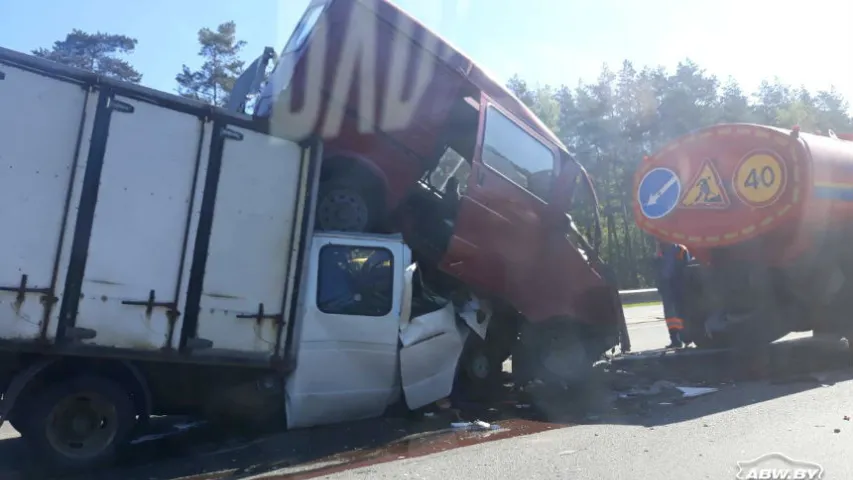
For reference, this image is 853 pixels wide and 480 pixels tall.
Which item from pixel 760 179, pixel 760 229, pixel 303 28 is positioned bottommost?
pixel 760 229

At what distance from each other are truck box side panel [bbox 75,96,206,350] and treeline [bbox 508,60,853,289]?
32309mm

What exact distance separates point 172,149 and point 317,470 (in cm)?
241

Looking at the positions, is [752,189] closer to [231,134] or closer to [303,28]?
[303,28]

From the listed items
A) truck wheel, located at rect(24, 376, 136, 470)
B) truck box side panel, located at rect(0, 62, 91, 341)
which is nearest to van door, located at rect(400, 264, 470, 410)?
truck wheel, located at rect(24, 376, 136, 470)

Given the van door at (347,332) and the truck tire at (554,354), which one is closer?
the van door at (347,332)

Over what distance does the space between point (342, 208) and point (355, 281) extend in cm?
98

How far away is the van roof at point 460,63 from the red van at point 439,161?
0.01 meters

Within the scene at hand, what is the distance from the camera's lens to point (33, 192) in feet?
15.4

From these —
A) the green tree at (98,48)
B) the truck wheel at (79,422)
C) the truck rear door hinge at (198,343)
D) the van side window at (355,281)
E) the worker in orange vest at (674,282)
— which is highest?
the green tree at (98,48)

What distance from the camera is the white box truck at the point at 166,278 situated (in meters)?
4.71

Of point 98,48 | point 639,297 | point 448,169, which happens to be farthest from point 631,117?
point 448,169

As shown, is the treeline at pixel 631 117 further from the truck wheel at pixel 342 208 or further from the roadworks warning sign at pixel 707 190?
the truck wheel at pixel 342 208
